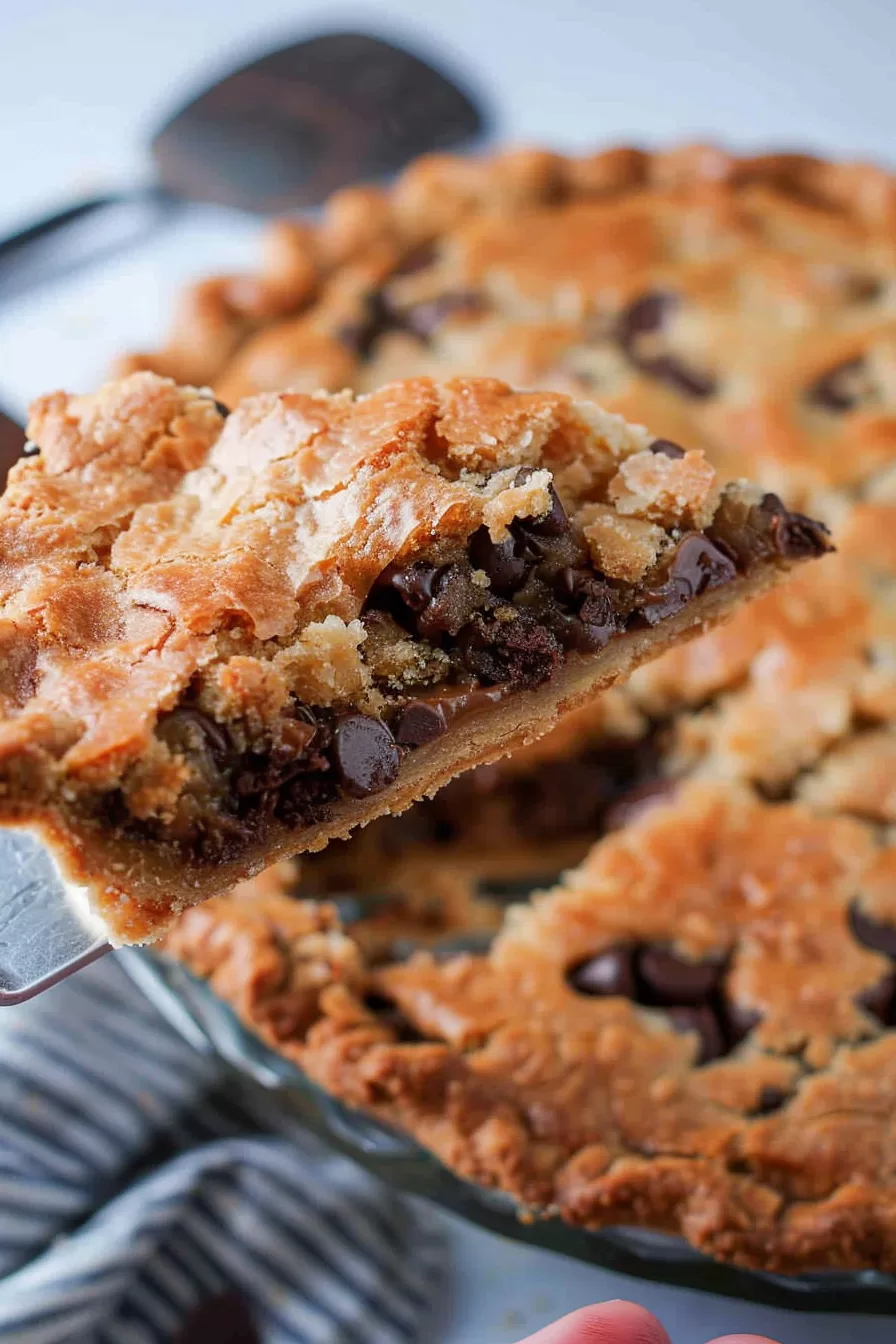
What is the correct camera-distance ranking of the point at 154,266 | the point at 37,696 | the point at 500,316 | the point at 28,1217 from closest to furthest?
the point at 37,696, the point at 28,1217, the point at 500,316, the point at 154,266

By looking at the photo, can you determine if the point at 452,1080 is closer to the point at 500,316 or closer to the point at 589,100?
the point at 500,316

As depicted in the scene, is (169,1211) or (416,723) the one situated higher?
(416,723)

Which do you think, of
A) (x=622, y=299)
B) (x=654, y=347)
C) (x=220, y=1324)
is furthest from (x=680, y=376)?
(x=220, y=1324)

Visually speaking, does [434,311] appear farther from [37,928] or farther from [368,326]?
[37,928]

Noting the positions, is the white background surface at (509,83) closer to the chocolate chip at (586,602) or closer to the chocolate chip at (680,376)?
the chocolate chip at (680,376)

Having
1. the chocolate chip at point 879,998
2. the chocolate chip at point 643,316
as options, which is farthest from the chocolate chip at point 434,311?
the chocolate chip at point 879,998

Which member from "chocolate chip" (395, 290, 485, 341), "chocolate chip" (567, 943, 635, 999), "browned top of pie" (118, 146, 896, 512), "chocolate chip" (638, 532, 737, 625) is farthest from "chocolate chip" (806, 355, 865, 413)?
"chocolate chip" (567, 943, 635, 999)

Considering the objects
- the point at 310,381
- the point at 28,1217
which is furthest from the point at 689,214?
the point at 28,1217

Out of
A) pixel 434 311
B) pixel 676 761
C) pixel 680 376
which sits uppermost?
pixel 434 311
